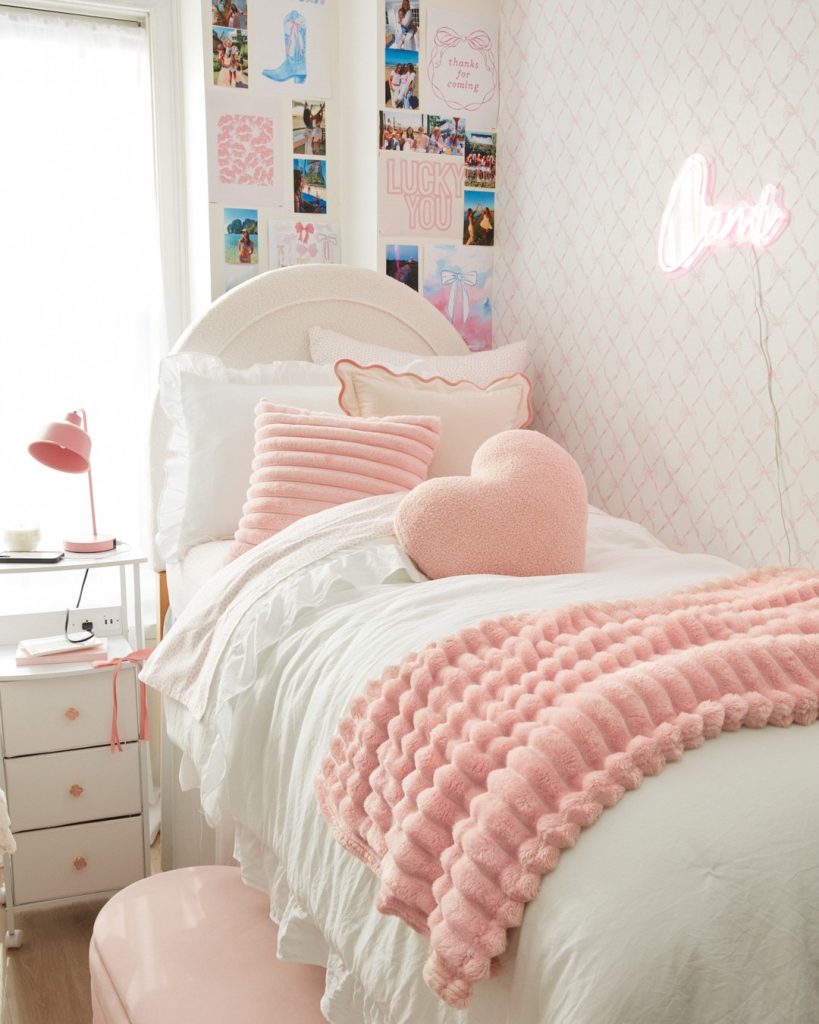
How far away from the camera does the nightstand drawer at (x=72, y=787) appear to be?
2.12 meters

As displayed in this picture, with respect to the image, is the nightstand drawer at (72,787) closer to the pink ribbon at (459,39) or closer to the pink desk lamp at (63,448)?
the pink desk lamp at (63,448)

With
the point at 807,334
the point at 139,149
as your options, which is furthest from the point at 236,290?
the point at 807,334

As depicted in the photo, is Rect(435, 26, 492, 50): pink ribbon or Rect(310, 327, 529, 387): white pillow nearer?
Rect(310, 327, 529, 387): white pillow

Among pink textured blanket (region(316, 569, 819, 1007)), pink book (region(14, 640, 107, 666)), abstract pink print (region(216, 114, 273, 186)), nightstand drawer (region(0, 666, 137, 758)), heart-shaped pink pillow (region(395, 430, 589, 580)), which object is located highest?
abstract pink print (region(216, 114, 273, 186))

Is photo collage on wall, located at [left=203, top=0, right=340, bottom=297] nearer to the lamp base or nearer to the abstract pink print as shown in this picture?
the abstract pink print

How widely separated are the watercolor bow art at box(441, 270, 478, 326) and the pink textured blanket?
5.84 ft

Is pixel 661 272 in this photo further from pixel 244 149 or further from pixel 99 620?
pixel 99 620

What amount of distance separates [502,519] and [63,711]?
1128mm

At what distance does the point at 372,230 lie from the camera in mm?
2736

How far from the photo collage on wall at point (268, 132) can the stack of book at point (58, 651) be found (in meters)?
1.04

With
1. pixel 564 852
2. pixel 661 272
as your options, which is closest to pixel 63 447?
pixel 661 272

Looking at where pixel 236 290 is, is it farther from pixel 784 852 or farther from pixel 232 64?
pixel 784 852

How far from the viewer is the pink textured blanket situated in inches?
33.6

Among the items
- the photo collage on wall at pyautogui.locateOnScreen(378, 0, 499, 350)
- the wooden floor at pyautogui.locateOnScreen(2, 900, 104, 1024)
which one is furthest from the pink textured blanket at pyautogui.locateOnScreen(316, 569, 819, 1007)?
the photo collage on wall at pyautogui.locateOnScreen(378, 0, 499, 350)
